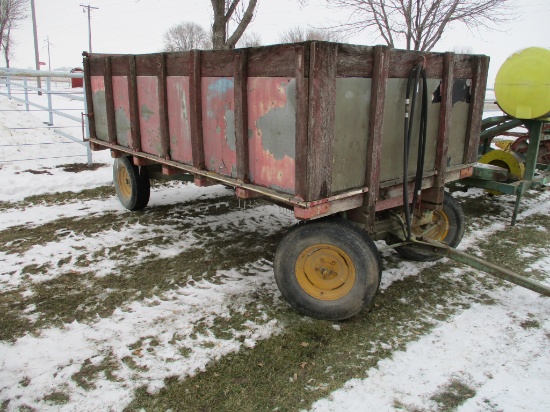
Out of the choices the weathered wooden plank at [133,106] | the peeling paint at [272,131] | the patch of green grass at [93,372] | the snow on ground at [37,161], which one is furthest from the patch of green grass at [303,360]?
the snow on ground at [37,161]

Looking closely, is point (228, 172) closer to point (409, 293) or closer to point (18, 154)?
point (409, 293)

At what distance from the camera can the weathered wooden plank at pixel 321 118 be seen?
2.85 m

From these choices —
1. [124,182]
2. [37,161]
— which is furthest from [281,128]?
[37,161]

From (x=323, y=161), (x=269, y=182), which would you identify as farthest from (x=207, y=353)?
(x=323, y=161)

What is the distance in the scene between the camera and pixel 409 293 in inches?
159

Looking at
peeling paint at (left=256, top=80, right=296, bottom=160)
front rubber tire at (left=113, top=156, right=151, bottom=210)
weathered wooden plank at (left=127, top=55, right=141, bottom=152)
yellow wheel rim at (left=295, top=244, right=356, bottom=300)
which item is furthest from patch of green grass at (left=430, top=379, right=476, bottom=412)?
front rubber tire at (left=113, top=156, right=151, bottom=210)

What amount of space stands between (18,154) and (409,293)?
26.8 feet

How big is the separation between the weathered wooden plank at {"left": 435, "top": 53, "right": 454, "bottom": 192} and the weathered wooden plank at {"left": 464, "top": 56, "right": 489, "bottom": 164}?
0.48m

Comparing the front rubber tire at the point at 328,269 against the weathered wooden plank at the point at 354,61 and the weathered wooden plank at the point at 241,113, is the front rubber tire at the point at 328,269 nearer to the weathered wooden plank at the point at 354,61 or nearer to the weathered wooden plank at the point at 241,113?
the weathered wooden plank at the point at 241,113

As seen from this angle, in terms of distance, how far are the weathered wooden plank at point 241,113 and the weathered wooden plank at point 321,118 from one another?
0.72 meters

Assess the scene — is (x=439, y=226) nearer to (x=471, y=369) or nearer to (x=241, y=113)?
(x=471, y=369)

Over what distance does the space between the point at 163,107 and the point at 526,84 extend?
177 inches

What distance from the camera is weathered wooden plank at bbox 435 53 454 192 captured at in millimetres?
3712

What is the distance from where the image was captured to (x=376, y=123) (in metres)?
3.25
